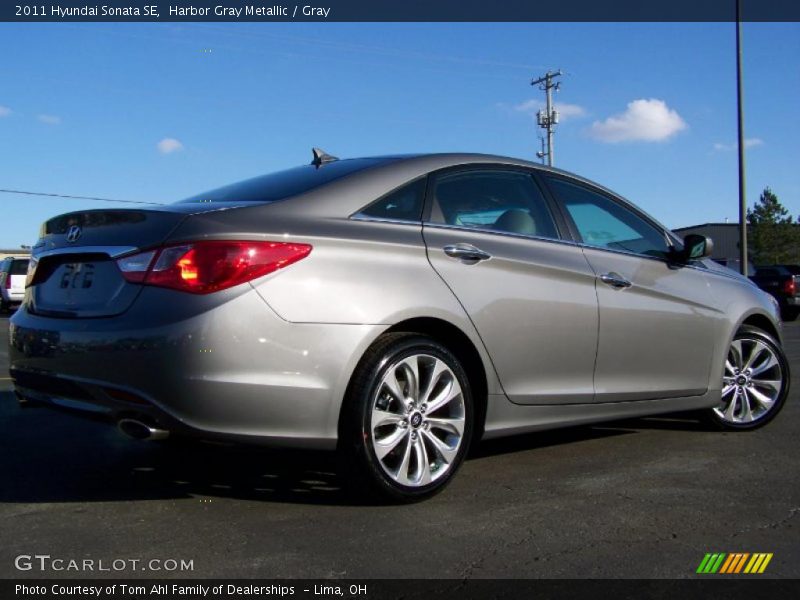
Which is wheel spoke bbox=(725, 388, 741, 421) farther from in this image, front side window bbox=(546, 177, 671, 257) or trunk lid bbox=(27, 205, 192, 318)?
trunk lid bbox=(27, 205, 192, 318)

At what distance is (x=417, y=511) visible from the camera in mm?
3547

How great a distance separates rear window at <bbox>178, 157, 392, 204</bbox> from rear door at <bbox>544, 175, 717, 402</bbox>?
3.86 ft

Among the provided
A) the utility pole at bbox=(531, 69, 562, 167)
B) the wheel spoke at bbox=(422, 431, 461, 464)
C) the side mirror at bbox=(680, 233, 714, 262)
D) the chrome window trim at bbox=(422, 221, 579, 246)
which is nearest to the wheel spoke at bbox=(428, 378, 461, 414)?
the wheel spoke at bbox=(422, 431, 461, 464)

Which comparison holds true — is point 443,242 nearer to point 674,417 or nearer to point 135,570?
point 135,570

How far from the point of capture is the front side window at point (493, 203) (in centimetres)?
408

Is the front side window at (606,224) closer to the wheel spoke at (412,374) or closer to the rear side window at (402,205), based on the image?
Result: the rear side window at (402,205)

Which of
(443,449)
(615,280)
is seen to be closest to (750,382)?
(615,280)

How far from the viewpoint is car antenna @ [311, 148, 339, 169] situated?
4531 mm

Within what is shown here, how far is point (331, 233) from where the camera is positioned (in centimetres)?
350

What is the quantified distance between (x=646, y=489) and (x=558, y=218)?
1501 mm

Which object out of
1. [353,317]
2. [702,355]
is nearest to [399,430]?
[353,317]

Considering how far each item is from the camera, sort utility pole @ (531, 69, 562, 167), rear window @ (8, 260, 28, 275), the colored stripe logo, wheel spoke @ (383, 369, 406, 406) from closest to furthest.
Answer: the colored stripe logo < wheel spoke @ (383, 369, 406, 406) < rear window @ (8, 260, 28, 275) < utility pole @ (531, 69, 562, 167)

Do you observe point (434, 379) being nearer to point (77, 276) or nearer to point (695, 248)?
point (77, 276)

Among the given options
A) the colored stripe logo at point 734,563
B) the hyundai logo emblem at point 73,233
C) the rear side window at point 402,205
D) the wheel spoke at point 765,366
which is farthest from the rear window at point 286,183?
the wheel spoke at point 765,366
